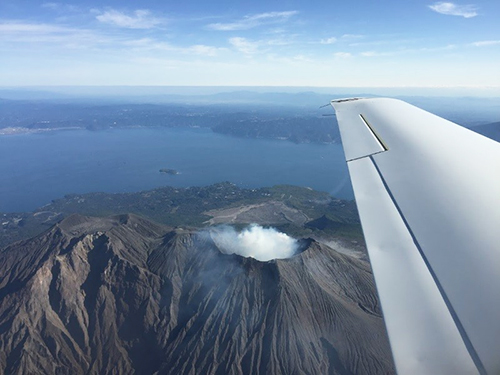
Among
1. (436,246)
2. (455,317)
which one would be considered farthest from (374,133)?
(455,317)

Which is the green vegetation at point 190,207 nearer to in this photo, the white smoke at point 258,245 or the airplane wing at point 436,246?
the white smoke at point 258,245

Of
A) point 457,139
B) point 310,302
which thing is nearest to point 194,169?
point 310,302

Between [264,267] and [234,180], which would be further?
[234,180]

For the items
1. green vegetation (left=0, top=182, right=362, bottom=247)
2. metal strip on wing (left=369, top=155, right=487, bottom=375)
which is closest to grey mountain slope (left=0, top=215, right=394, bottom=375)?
metal strip on wing (left=369, top=155, right=487, bottom=375)

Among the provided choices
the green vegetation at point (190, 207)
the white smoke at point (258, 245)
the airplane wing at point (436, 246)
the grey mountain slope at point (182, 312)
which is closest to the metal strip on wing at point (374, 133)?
the airplane wing at point (436, 246)

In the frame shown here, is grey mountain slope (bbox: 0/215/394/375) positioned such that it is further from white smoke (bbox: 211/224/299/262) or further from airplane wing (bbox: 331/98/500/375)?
airplane wing (bbox: 331/98/500/375)

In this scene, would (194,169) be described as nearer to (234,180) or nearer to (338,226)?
(234,180)
